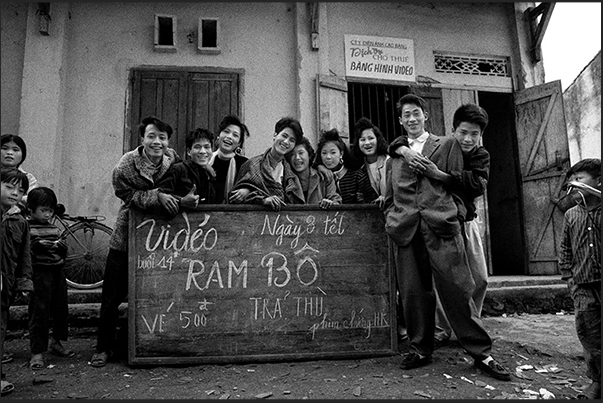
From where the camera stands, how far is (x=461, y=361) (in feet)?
10.3

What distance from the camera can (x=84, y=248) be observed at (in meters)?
5.48

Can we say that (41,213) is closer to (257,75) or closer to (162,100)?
(162,100)

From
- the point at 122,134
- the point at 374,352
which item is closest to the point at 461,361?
the point at 374,352

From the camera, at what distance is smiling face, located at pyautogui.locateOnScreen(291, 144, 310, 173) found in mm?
3529

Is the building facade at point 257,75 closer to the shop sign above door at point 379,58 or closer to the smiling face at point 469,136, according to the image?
the shop sign above door at point 379,58

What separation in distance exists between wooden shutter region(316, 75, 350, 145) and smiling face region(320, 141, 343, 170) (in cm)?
233

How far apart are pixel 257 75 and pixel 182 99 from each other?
1091mm

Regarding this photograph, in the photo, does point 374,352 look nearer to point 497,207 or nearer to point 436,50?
point 436,50

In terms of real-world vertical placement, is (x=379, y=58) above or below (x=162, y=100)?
above

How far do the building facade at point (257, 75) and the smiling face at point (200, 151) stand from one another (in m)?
2.71

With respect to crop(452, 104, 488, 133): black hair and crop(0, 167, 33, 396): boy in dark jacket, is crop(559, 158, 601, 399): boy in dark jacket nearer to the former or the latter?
crop(452, 104, 488, 133): black hair

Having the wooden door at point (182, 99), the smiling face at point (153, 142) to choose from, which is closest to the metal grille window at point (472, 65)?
the wooden door at point (182, 99)

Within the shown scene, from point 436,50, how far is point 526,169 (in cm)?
227

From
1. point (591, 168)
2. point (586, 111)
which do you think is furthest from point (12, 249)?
point (586, 111)
